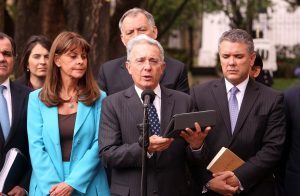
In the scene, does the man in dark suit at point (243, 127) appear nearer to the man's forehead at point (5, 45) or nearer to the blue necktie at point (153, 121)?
the blue necktie at point (153, 121)

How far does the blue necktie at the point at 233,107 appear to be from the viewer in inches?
213

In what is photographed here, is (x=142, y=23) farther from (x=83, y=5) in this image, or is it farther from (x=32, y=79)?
(x=83, y=5)

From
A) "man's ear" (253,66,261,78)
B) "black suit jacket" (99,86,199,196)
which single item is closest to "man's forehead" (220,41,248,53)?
"black suit jacket" (99,86,199,196)

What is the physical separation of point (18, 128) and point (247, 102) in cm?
195

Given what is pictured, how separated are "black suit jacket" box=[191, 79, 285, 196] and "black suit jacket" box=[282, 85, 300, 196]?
0.18 m

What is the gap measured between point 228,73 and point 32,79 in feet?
8.07

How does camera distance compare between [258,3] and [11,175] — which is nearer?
[11,175]

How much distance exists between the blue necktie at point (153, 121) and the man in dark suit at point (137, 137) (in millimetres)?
32

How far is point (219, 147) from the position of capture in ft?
17.6

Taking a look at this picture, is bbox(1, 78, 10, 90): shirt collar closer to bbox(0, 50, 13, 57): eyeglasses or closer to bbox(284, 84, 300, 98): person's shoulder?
bbox(0, 50, 13, 57): eyeglasses

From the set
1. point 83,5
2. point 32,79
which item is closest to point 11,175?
point 32,79

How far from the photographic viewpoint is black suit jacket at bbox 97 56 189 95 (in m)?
6.13

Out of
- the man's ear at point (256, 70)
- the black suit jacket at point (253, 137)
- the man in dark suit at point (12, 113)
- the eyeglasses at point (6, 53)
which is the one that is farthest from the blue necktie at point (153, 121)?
the man's ear at point (256, 70)

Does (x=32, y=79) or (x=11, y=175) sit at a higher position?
(x=32, y=79)
